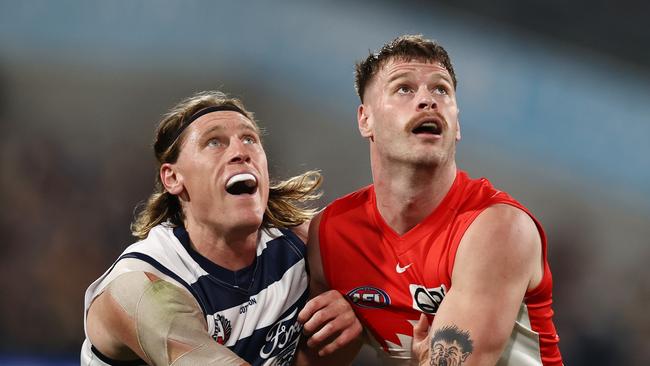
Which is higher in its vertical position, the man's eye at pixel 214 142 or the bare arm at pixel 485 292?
the man's eye at pixel 214 142

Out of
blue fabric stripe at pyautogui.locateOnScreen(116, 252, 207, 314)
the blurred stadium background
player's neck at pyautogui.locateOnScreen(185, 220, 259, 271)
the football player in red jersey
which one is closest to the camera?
the football player in red jersey

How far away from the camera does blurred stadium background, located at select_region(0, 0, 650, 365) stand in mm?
4883

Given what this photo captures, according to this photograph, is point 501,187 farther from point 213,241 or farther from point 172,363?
point 172,363

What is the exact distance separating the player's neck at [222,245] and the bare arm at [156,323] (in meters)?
0.29

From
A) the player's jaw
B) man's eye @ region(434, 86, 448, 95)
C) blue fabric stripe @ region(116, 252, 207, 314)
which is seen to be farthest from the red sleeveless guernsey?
blue fabric stripe @ region(116, 252, 207, 314)

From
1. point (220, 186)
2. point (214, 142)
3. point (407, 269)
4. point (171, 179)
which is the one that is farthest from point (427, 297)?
point (171, 179)

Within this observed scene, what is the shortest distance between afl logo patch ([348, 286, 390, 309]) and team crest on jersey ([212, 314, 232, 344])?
0.49 meters

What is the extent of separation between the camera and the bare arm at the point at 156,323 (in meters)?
2.26

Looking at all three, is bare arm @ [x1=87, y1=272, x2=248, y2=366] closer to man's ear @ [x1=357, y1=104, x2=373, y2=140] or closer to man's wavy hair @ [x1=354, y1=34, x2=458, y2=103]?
man's ear @ [x1=357, y1=104, x2=373, y2=140]

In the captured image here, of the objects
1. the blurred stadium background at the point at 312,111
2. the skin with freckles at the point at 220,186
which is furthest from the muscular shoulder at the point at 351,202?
the blurred stadium background at the point at 312,111

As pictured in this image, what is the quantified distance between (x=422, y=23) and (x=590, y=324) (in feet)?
A: 7.26

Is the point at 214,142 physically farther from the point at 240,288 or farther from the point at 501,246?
the point at 501,246

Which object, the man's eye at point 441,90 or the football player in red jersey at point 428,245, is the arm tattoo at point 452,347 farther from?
the man's eye at point 441,90

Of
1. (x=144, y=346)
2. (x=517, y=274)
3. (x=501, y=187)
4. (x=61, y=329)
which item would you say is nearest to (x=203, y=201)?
(x=144, y=346)
